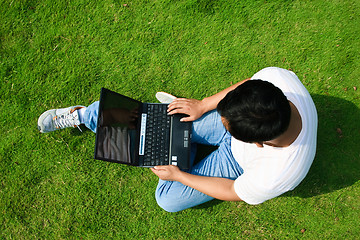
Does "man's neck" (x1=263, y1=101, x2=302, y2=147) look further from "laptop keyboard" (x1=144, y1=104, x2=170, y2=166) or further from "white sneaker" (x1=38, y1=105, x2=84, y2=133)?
"white sneaker" (x1=38, y1=105, x2=84, y2=133)

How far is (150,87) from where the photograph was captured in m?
3.78

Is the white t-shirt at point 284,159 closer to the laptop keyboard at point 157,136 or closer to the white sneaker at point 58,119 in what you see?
the laptop keyboard at point 157,136

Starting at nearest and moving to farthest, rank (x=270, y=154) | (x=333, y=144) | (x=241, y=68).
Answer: (x=270, y=154) → (x=333, y=144) → (x=241, y=68)

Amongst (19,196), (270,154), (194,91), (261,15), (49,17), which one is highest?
(49,17)

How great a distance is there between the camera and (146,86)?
12.4 ft

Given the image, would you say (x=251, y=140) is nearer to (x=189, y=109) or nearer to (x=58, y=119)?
(x=189, y=109)

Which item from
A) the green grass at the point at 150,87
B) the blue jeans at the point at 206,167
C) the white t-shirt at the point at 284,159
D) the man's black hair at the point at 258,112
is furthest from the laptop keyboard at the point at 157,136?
the man's black hair at the point at 258,112

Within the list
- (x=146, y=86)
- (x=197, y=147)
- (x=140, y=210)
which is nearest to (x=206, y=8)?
(x=146, y=86)

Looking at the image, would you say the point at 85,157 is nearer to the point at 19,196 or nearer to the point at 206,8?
the point at 19,196

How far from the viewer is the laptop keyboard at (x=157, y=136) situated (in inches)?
119

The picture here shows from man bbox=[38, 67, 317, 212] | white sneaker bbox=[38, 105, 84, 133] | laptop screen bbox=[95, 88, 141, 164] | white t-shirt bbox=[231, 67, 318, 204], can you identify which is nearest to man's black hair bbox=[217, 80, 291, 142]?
man bbox=[38, 67, 317, 212]

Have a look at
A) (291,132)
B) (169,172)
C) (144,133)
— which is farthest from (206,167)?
(291,132)

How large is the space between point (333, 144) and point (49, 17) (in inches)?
181

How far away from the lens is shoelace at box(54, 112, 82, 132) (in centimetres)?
348
